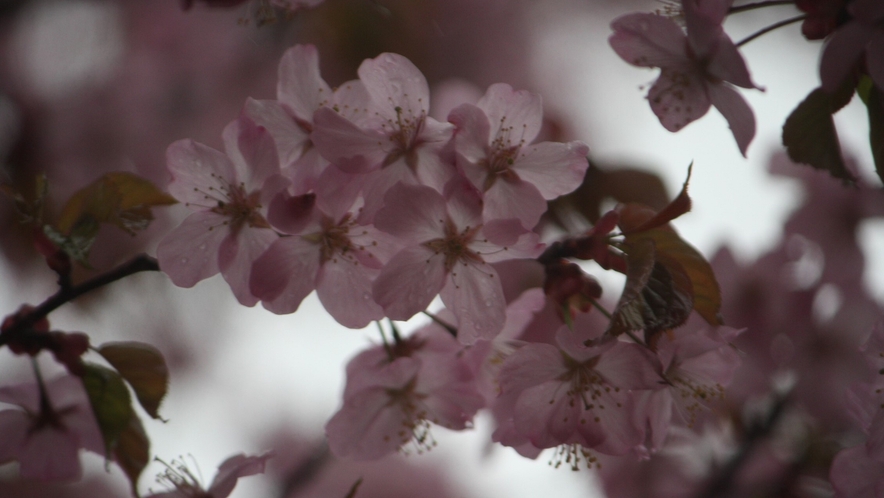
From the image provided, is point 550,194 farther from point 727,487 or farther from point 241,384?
point 241,384

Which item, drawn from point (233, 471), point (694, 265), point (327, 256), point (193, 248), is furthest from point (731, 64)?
→ point (233, 471)

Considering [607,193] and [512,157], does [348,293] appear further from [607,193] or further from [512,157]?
[607,193]

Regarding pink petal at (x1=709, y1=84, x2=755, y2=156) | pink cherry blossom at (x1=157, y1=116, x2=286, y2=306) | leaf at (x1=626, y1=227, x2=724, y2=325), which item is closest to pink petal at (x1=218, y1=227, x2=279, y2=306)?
pink cherry blossom at (x1=157, y1=116, x2=286, y2=306)

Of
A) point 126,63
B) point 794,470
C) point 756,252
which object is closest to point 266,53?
point 126,63

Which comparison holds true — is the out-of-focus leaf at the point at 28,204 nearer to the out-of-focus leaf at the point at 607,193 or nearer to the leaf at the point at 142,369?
the leaf at the point at 142,369

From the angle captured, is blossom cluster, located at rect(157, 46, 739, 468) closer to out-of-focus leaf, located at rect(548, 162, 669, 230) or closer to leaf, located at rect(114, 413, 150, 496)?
leaf, located at rect(114, 413, 150, 496)
